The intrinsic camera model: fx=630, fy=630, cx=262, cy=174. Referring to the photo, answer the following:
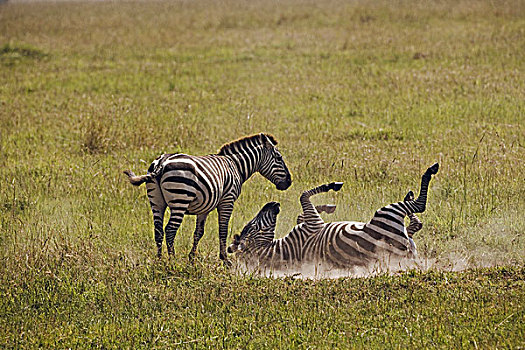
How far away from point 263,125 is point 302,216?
7.41 metres

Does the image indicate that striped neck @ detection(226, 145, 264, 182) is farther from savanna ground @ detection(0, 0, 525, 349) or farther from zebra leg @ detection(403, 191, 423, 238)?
zebra leg @ detection(403, 191, 423, 238)

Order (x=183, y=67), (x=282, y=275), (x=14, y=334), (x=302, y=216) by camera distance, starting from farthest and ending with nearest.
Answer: (x=183, y=67) < (x=302, y=216) < (x=282, y=275) < (x=14, y=334)

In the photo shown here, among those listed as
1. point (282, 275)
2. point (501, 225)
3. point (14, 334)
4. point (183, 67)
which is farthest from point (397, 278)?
point (183, 67)

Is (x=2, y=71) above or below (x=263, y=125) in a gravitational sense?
above

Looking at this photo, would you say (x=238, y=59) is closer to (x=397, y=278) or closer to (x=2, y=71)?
(x=2, y=71)

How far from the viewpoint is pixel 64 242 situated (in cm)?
819

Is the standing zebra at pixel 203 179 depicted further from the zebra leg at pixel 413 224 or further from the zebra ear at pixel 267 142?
the zebra leg at pixel 413 224

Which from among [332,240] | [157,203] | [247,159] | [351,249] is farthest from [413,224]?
[157,203]

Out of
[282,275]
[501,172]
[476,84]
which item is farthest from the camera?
[476,84]

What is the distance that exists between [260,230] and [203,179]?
1256 millimetres

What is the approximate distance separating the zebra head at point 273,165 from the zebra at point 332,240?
1.05 ft


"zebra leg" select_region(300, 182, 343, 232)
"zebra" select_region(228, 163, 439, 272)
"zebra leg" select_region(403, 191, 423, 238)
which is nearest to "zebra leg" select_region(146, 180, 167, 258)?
"zebra" select_region(228, 163, 439, 272)

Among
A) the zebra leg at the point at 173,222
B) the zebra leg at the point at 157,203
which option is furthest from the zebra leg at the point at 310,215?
the zebra leg at the point at 157,203

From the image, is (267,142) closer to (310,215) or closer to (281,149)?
(310,215)
